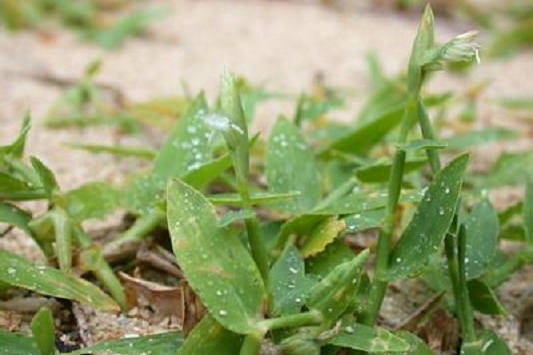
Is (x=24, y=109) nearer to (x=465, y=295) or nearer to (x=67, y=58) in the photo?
(x=67, y=58)

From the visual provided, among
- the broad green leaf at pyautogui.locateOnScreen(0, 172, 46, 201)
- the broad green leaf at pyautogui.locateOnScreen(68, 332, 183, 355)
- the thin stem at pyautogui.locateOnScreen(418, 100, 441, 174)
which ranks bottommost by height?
the broad green leaf at pyautogui.locateOnScreen(68, 332, 183, 355)

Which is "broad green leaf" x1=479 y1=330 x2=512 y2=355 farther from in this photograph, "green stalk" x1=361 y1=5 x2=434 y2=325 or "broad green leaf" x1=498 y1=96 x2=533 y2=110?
"broad green leaf" x1=498 y1=96 x2=533 y2=110

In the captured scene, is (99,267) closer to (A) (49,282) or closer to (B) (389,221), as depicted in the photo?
(A) (49,282)

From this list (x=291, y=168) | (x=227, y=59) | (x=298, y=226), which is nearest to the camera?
(x=298, y=226)

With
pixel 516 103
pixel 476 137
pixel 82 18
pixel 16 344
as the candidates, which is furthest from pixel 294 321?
pixel 82 18

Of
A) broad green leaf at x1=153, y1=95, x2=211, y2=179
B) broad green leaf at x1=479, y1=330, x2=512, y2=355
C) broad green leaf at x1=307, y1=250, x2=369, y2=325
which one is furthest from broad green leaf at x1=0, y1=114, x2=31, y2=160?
broad green leaf at x1=479, y1=330, x2=512, y2=355
